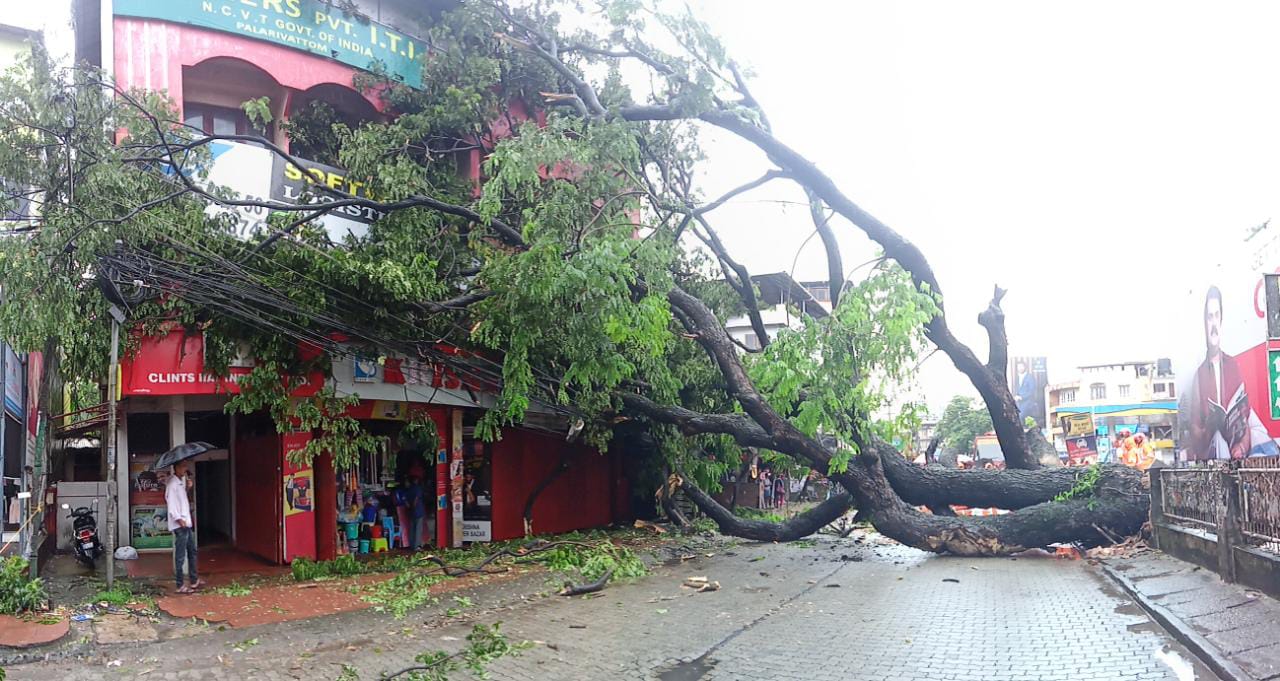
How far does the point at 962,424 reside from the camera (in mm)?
52438

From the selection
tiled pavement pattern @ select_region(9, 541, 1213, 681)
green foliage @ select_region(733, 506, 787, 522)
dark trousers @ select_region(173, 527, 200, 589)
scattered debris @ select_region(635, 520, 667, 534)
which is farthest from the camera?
green foliage @ select_region(733, 506, 787, 522)

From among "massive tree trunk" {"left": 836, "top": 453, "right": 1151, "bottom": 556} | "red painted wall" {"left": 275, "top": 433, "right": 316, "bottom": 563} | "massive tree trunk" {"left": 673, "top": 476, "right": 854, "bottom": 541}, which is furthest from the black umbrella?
"massive tree trunk" {"left": 836, "top": 453, "right": 1151, "bottom": 556}

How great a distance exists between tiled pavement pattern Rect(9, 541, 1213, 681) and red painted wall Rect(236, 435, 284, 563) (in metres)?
4.33

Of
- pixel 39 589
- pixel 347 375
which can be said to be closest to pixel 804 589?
pixel 347 375

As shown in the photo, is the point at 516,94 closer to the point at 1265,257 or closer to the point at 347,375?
the point at 347,375

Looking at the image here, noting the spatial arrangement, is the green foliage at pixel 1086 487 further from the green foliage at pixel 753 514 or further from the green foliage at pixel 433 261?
the green foliage at pixel 753 514

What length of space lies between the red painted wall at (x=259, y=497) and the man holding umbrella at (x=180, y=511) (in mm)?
2258

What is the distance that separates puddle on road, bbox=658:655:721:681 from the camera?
6590mm

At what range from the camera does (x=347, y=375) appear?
12695 mm

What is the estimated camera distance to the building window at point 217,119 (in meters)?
13.6

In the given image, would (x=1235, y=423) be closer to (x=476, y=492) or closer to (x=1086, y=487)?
(x=1086, y=487)

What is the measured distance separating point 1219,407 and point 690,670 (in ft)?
60.0

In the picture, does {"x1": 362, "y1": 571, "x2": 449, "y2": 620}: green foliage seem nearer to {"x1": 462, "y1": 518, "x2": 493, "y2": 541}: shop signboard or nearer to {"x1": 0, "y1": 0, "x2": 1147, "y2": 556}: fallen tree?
{"x1": 0, "y1": 0, "x2": 1147, "y2": 556}: fallen tree

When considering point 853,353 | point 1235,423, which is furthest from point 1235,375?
point 853,353
